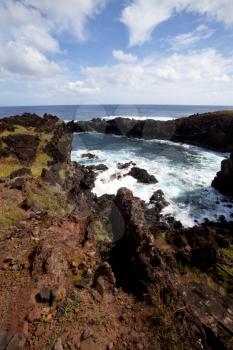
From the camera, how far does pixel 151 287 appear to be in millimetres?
8930

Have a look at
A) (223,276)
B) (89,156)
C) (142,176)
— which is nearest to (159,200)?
(142,176)

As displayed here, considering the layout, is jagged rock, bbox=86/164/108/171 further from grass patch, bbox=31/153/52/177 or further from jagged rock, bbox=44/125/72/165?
grass patch, bbox=31/153/52/177

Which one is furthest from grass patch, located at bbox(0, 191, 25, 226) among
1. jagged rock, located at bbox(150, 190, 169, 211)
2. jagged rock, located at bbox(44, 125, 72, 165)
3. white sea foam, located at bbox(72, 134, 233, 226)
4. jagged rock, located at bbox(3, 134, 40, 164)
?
jagged rock, located at bbox(150, 190, 169, 211)

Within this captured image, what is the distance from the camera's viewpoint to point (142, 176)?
33.8m

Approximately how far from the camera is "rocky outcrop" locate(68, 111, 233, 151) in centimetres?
5388

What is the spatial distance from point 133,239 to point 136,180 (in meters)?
22.3

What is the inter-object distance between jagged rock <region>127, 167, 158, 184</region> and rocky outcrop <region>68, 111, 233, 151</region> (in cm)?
2259

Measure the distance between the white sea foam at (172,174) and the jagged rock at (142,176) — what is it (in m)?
0.71

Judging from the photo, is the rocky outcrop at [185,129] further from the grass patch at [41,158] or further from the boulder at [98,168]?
the grass patch at [41,158]

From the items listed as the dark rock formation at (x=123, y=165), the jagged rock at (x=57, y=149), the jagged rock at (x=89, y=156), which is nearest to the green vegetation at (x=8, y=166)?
the jagged rock at (x=57, y=149)

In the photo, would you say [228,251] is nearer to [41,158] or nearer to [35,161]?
[35,161]

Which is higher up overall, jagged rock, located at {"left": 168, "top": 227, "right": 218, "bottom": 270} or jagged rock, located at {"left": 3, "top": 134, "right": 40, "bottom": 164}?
jagged rock, located at {"left": 3, "top": 134, "right": 40, "bottom": 164}

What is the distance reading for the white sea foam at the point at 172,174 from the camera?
1027 inches

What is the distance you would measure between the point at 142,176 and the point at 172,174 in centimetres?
574
